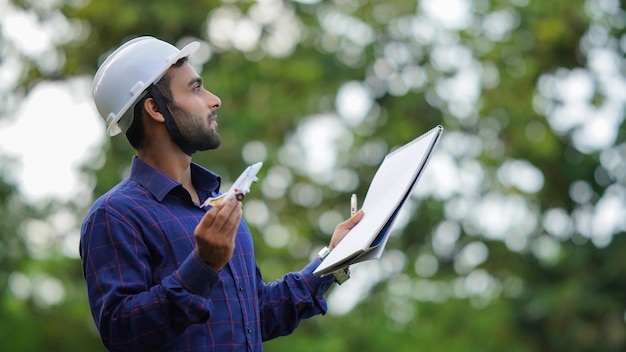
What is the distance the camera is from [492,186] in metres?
14.9

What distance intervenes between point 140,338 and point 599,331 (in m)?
12.9

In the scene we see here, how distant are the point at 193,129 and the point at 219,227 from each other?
556 millimetres

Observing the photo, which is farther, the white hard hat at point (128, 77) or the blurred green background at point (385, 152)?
the blurred green background at point (385, 152)

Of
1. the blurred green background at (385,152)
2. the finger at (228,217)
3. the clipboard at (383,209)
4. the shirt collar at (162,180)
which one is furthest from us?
the blurred green background at (385,152)

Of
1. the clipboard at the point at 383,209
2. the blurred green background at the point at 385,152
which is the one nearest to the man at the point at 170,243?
the clipboard at the point at 383,209

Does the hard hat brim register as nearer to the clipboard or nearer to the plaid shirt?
the plaid shirt

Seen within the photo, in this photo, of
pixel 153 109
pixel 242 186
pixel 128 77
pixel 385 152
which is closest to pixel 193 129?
pixel 153 109

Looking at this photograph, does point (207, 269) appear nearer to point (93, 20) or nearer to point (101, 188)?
point (101, 188)

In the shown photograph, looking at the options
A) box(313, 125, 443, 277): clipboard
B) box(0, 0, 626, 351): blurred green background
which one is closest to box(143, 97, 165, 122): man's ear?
box(313, 125, 443, 277): clipboard

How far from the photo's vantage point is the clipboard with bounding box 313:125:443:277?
3094 mm

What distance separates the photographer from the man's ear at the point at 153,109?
10.9ft

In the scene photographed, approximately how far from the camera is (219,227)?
112 inches

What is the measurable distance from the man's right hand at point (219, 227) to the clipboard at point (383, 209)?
1.20ft

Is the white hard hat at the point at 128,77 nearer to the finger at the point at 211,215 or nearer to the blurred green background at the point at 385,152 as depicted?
the finger at the point at 211,215
